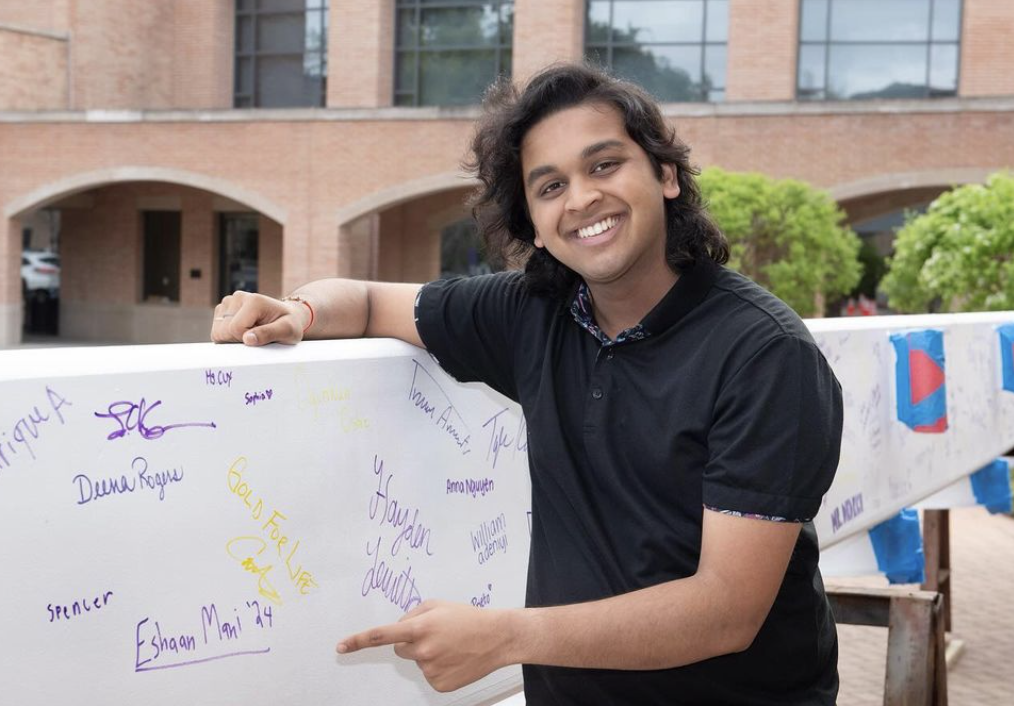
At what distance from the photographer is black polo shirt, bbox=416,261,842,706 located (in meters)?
2.25

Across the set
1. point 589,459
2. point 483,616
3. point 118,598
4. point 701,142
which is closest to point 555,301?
point 589,459

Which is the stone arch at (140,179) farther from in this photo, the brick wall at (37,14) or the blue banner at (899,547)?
the blue banner at (899,547)

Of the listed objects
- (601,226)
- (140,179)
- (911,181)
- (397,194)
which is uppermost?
(911,181)

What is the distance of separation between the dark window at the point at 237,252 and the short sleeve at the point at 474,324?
31.6 meters

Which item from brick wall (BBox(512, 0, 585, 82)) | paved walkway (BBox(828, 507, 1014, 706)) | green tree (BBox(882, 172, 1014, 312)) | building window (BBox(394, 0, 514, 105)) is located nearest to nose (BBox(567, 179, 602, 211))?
paved walkway (BBox(828, 507, 1014, 706))

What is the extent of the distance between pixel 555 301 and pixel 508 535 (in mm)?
1193

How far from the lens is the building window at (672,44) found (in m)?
29.9

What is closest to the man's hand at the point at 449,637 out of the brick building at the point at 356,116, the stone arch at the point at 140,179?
the brick building at the point at 356,116

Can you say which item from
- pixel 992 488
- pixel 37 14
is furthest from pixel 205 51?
pixel 992 488

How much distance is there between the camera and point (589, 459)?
2.53 metres

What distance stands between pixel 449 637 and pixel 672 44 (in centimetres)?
2930

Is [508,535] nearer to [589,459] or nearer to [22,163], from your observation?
[589,459]

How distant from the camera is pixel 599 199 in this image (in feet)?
8.30
